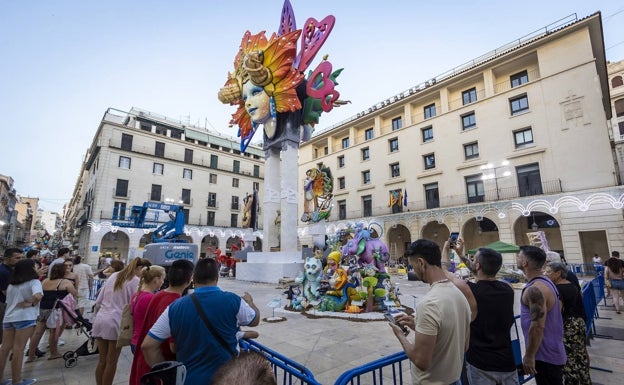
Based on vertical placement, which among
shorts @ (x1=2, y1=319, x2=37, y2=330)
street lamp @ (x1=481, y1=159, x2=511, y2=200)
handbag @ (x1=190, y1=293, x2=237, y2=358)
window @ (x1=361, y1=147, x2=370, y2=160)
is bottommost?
shorts @ (x1=2, y1=319, x2=37, y2=330)

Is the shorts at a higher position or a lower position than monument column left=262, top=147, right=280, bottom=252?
lower

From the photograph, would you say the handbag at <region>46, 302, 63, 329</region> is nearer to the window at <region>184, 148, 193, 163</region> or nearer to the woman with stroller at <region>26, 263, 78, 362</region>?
the woman with stroller at <region>26, 263, 78, 362</region>

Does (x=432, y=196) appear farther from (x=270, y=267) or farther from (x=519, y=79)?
(x=270, y=267)

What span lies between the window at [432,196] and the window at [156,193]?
26.6 m

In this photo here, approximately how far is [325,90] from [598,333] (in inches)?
555

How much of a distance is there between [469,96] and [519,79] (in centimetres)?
361

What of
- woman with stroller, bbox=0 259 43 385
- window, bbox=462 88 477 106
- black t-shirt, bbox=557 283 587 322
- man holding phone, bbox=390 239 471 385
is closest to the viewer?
man holding phone, bbox=390 239 471 385

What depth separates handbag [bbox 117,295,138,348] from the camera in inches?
118

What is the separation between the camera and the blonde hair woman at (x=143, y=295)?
281 centimetres

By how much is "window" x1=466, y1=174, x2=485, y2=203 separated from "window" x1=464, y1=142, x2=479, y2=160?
170 centimetres

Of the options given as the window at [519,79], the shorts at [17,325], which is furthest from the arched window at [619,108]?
the shorts at [17,325]

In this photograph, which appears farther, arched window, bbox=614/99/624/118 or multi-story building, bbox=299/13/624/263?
arched window, bbox=614/99/624/118

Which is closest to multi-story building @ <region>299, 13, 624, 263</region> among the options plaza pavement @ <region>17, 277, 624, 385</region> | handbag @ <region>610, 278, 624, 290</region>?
handbag @ <region>610, 278, 624, 290</region>

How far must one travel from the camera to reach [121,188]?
93.9 feet
